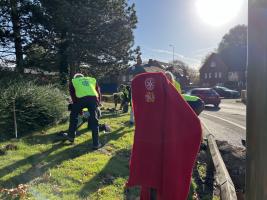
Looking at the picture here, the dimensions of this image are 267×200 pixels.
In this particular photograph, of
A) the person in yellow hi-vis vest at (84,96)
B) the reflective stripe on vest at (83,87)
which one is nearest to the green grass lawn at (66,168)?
the person in yellow hi-vis vest at (84,96)

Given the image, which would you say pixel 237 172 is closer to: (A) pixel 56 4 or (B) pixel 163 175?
(B) pixel 163 175

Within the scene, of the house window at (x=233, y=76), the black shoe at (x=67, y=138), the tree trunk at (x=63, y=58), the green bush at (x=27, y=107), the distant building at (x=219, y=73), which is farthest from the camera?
the house window at (x=233, y=76)

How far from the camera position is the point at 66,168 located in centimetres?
673

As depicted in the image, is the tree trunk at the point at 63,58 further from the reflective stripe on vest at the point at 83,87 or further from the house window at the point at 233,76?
the house window at the point at 233,76

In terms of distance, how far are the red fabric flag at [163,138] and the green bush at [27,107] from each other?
653cm

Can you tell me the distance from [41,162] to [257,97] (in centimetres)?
554

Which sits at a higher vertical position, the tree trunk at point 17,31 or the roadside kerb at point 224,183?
the tree trunk at point 17,31

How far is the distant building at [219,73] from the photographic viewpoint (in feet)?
265

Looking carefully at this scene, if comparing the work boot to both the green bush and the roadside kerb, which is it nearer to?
the green bush

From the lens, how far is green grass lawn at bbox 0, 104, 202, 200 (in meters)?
5.63

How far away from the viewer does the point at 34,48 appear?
21562 millimetres

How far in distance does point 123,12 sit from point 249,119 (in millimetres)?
23004

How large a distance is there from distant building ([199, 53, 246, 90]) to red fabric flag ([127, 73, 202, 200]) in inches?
3018

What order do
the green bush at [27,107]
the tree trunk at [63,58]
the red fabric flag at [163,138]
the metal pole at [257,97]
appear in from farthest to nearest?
1. the tree trunk at [63,58]
2. the green bush at [27,107]
3. the red fabric flag at [163,138]
4. the metal pole at [257,97]
